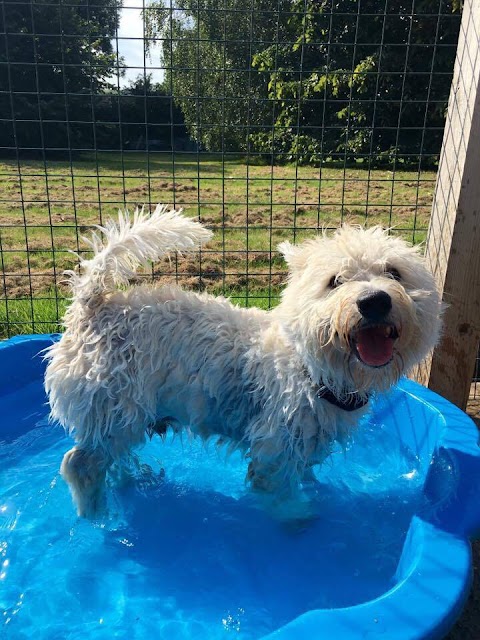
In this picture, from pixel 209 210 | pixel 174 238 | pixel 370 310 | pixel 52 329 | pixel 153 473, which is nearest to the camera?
pixel 370 310

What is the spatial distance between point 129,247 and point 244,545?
63.5 inches

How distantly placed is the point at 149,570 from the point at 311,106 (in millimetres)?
13156

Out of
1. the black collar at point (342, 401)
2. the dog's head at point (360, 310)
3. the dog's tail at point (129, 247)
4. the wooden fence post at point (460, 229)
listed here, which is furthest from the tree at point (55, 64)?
the black collar at point (342, 401)

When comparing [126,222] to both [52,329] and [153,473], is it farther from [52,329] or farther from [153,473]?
[52,329]

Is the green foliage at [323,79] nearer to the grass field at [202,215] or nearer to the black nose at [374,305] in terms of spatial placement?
the grass field at [202,215]

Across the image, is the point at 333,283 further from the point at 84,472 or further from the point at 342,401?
the point at 84,472

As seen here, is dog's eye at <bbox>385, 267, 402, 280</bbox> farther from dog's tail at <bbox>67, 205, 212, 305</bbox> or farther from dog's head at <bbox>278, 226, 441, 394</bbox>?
dog's tail at <bbox>67, 205, 212, 305</bbox>

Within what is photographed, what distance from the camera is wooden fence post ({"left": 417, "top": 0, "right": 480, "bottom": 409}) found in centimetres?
341

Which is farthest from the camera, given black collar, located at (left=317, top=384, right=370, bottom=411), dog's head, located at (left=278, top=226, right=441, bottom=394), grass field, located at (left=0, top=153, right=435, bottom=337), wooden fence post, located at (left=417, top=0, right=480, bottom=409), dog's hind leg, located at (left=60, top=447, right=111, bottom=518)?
grass field, located at (left=0, top=153, right=435, bottom=337)

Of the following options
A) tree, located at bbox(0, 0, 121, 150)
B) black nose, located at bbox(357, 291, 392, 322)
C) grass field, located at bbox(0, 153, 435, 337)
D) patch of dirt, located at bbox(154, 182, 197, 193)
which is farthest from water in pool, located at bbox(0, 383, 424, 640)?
patch of dirt, located at bbox(154, 182, 197, 193)

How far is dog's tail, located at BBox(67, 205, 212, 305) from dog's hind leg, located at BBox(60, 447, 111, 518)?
756 millimetres

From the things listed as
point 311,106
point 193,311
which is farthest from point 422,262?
point 311,106

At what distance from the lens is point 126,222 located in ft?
9.52

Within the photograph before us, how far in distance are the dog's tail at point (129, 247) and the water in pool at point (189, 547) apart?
3.82 feet
